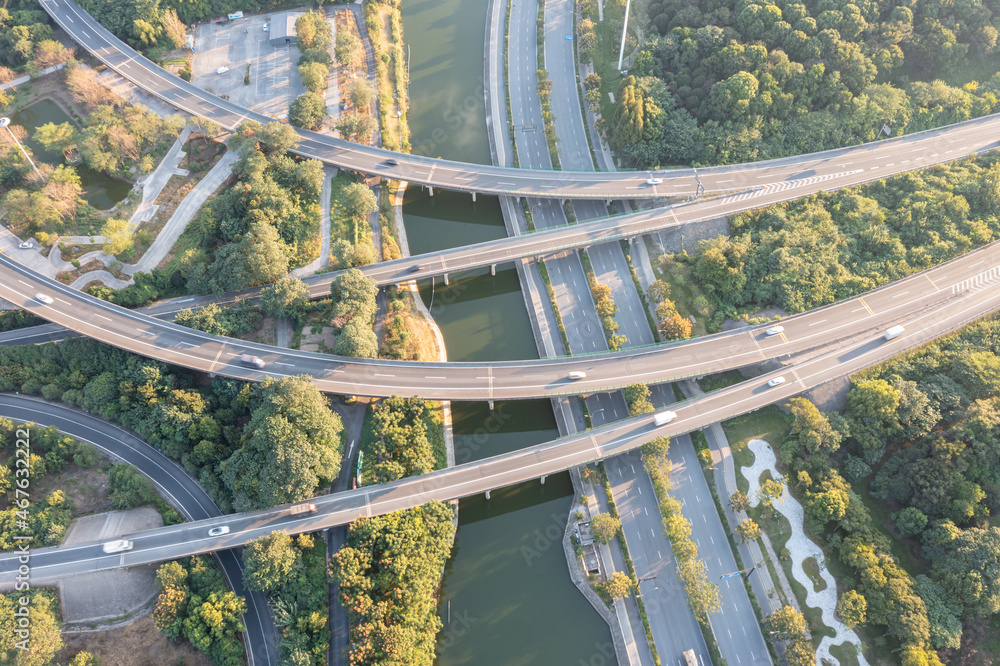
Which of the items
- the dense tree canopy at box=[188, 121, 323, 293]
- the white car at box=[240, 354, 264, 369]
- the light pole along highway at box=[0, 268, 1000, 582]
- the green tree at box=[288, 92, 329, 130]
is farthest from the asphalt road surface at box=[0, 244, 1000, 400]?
the green tree at box=[288, 92, 329, 130]

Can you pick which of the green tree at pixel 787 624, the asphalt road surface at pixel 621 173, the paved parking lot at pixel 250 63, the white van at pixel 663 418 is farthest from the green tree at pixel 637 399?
the paved parking lot at pixel 250 63

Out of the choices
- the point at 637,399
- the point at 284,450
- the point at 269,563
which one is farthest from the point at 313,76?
the point at 269,563

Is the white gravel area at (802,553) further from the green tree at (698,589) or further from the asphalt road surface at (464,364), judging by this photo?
the asphalt road surface at (464,364)

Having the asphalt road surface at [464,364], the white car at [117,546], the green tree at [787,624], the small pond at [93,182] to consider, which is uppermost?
the small pond at [93,182]

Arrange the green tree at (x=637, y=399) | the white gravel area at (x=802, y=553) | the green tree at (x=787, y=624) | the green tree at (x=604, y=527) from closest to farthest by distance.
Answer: the green tree at (x=787, y=624)
the white gravel area at (x=802, y=553)
the green tree at (x=604, y=527)
the green tree at (x=637, y=399)

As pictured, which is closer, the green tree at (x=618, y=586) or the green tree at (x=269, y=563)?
the green tree at (x=269, y=563)

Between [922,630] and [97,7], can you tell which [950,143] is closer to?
[922,630]

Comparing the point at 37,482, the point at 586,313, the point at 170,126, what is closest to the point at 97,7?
the point at 170,126
